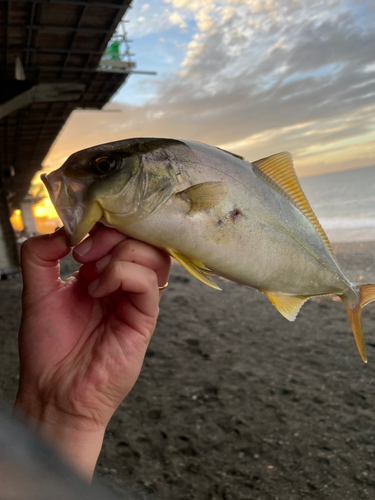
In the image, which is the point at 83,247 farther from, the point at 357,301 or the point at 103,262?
the point at 357,301

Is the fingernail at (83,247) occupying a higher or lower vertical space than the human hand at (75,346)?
higher

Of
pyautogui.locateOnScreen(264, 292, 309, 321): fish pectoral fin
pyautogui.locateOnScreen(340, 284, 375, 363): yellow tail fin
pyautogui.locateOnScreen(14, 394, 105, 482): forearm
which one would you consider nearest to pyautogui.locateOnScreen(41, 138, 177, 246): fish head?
pyautogui.locateOnScreen(264, 292, 309, 321): fish pectoral fin

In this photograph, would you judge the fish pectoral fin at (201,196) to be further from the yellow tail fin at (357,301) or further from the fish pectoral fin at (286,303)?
the yellow tail fin at (357,301)

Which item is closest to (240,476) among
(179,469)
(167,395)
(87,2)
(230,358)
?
(179,469)

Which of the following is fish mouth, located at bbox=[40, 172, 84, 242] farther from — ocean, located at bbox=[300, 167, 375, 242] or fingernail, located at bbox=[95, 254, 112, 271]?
ocean, located at bbox=[300, 167, 375, 242]

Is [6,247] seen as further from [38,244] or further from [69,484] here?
[69,484]

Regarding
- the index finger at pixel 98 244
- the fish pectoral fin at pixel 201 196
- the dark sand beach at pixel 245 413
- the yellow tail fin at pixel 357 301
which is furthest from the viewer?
the dark sand beach at pixel 245 413

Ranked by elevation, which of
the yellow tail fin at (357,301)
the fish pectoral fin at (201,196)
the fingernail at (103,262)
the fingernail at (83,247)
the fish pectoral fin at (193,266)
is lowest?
the yellow tail fin at (357,301)

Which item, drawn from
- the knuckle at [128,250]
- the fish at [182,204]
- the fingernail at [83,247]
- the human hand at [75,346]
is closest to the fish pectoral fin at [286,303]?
the fish at [182,204]
